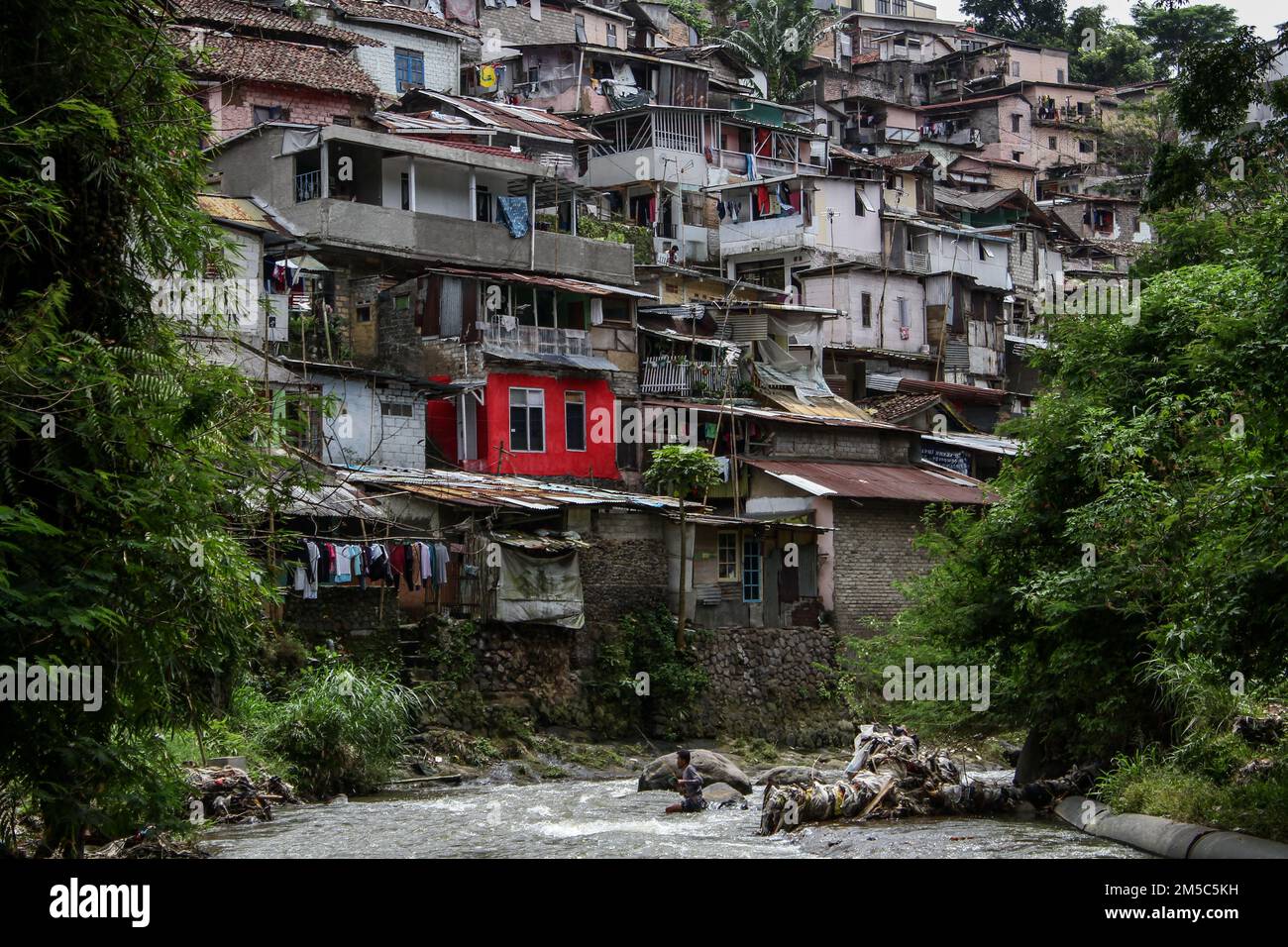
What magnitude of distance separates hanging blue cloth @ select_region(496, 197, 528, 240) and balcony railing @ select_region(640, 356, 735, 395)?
4.58 meters

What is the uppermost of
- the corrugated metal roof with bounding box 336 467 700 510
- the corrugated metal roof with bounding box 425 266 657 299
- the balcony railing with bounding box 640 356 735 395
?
the corrugated metal roof with bounding box 425 266 657 299

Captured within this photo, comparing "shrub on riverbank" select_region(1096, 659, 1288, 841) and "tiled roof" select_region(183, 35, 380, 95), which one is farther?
"tiled roof" select_region(183, 35, 380, 95)

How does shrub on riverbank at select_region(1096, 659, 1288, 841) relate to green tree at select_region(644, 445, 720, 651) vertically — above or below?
below

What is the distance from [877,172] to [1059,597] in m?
39.9

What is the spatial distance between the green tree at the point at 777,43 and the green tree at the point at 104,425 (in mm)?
56588

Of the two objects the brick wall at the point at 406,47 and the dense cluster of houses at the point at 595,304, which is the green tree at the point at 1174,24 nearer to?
the dense cluster of houses at the point at 595,304

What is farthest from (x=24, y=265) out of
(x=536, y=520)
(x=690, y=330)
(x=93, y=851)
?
(x=690, y=330)

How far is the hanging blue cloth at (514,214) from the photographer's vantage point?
39.8 metres

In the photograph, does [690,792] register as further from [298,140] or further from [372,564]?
[298,140]

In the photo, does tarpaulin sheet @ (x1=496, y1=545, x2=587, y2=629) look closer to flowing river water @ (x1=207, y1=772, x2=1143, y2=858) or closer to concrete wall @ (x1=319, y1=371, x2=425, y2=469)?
concrete wall @ (x1=319, y1=371, x2=425, y2=469)

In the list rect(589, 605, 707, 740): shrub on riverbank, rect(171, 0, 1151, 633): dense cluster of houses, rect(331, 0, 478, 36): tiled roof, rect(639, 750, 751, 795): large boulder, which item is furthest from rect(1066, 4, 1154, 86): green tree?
rect(639, 750, 751, 795): large boulder

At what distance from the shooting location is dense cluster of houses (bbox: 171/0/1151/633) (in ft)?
107

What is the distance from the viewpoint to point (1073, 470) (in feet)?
65.9

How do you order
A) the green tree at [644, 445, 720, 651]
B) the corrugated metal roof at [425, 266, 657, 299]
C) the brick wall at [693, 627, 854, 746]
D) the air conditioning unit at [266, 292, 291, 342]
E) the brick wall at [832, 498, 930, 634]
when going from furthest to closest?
1. the brick wall at [832, 498, 930, 634]
2. the corrugated metal roof at [425, 266, 657, 299]
3. the green tree at [644, 445, 720, 651]
4. the brick wall at [693, 627, 854, 746]
5. the air conditioning unit at [266, 292, 291, 342]
